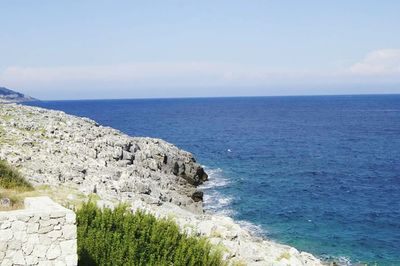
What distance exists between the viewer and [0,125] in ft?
155

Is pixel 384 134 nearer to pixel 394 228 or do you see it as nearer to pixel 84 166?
pixel 394 228

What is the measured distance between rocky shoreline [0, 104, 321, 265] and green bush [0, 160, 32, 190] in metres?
1.33

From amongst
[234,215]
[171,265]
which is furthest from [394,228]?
[171,265]

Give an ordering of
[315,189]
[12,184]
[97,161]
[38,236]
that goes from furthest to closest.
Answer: [315,189] → [97,161] → [12,184] → [38,236]

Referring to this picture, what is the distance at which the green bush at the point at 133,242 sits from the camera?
19125 mm

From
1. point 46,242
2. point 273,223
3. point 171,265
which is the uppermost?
point 46,242

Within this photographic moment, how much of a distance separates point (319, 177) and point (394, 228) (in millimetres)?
22573

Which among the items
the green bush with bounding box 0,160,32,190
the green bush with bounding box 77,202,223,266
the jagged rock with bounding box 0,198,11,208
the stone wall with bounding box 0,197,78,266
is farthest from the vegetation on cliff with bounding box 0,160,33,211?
the stone wall with bounding box 0,197,78,266

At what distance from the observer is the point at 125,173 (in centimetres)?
4212

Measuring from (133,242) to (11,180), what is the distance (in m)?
11.7

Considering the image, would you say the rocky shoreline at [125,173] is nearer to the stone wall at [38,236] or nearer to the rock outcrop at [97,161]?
the rock outcrop at [97,161]

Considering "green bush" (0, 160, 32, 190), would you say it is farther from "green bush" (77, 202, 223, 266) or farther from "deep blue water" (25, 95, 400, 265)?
"deep blue water" (25, 95, 400, 265)

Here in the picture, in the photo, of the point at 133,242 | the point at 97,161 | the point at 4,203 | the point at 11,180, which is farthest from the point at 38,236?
the point at 97,161

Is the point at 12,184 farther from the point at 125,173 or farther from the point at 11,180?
the point at 125,173
